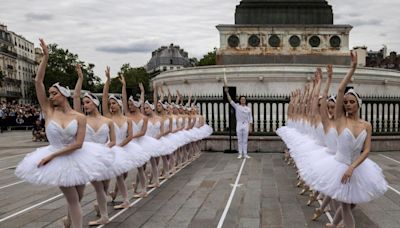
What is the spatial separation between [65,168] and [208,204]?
352cm

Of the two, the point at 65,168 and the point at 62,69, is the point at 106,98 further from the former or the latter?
the point at 62,69

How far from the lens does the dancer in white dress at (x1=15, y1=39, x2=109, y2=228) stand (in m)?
6.13

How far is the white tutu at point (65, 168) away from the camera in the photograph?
6070mm

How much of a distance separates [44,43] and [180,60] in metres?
151

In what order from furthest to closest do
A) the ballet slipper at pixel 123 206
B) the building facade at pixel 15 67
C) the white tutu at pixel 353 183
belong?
the building facade at pixel 15 67
the ballet slipper at pixel 123 206
the white tutu at pixel 353 183

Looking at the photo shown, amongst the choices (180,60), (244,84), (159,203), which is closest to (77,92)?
(159,203)

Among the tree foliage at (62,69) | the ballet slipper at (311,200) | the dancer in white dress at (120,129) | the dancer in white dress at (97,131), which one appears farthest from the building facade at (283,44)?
the tree foliage at (62,69)

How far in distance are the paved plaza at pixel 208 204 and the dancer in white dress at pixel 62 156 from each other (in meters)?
1.41

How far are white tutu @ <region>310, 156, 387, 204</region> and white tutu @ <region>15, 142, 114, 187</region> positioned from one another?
3.11 m

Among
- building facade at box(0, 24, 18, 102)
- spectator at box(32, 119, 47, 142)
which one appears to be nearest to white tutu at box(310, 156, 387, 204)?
spectator at box(32, 119, 47, 142)

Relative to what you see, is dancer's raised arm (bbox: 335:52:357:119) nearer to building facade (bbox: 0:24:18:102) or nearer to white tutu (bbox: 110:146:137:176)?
white tutu (bbox: 110:146:137:176)

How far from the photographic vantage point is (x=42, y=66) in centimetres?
652

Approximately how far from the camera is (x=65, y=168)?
6.19 m

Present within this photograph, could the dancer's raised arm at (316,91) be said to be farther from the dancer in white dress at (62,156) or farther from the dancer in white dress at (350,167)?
the dancer in white dress at (62,156)
